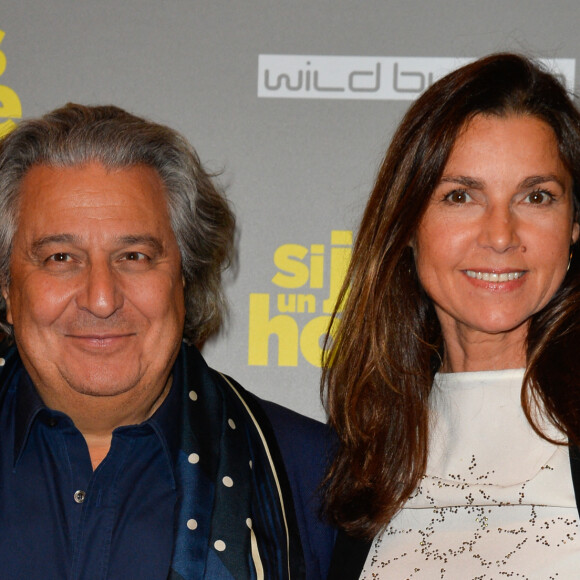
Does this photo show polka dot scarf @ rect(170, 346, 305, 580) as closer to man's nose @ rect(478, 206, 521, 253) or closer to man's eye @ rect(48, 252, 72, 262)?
man's eye @ rect(48, 252, 72, 262)

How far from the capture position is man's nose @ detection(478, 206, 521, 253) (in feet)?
6.18

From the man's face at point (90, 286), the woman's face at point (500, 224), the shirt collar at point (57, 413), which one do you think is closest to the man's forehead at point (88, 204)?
the man's face at point (90, 286)

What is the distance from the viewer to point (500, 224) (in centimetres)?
189

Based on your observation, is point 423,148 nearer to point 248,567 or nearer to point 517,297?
point 517,297

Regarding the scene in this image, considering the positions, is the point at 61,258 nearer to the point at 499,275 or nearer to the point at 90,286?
the point at 90,286

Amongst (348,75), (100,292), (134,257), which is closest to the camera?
(100,292)

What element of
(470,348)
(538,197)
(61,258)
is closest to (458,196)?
(538,197)

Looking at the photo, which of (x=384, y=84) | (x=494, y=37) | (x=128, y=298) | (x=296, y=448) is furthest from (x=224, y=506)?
(x=494, y=37)

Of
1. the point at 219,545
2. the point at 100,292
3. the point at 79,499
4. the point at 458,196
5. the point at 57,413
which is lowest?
the point at 219,545

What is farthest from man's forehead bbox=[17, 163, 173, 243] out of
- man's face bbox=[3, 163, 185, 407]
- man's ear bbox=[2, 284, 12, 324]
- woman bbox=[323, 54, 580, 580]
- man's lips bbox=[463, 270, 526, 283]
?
man's lips bbox=[463, 270, 526, 283]

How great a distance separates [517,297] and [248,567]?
837 mm

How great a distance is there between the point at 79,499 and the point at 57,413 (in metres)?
0.22

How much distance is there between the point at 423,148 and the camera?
80.2 inches

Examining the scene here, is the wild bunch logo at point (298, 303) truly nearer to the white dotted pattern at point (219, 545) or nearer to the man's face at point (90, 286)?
the man's face at point (90, 286)
